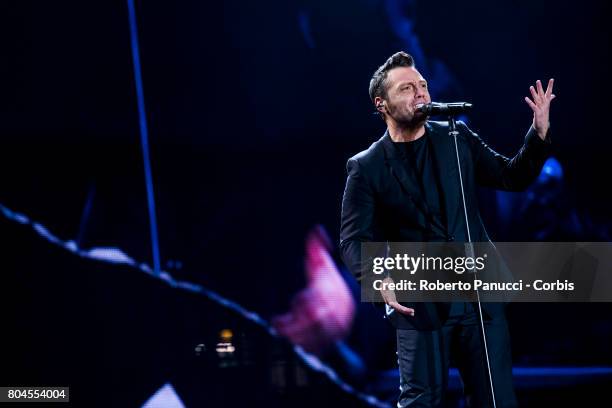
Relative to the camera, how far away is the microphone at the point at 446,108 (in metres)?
1.99

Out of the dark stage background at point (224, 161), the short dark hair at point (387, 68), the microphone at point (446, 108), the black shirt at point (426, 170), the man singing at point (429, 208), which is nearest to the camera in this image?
the microphone at point (446, 108)

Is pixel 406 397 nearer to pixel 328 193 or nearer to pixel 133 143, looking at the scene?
pixel 328 193

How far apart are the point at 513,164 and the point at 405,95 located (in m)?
0.41

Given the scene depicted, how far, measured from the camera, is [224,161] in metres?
3.85

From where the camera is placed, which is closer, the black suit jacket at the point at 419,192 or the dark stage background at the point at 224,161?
the black suit jacket at the point at 419,192

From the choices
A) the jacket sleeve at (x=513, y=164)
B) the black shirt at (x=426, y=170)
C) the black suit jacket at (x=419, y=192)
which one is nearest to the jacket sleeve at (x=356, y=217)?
the black suit jacket at (x=419, y=192)

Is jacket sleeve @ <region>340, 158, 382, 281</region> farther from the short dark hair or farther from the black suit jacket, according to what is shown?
the short dark hair

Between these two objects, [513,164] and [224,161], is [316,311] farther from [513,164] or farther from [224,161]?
[513,164]

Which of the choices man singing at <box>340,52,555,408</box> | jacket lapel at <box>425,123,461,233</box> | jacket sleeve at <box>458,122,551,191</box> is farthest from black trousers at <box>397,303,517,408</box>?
jacket sleeve at <box>458,122,551,191</box>

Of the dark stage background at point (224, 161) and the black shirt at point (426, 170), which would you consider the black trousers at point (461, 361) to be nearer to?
the black shirt at point (426, 170)

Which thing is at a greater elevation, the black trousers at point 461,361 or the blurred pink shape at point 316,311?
the blurred pink shape at point 316,311

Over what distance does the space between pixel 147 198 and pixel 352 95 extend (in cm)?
127

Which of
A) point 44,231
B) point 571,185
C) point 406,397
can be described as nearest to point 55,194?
point 44,231

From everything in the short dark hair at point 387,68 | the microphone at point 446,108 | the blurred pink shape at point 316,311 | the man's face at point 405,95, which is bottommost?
the blurred pink shape at point 316,311
